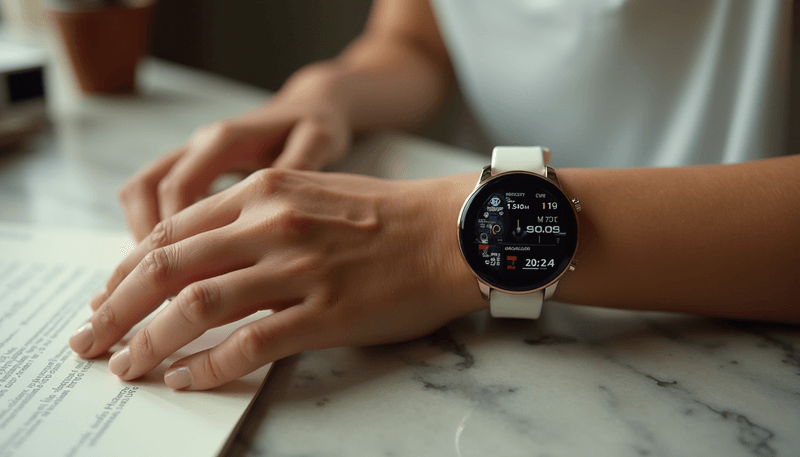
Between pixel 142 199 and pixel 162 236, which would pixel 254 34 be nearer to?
pixel 142 199

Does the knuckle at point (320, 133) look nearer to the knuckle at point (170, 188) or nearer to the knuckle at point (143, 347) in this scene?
the knuckle at point (170, 188)

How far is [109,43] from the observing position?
1207 millimetres

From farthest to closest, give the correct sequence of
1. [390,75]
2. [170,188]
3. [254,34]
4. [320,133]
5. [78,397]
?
[254,34], [390,75], [320,133], [170,188], [78,397]

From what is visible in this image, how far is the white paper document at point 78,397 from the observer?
0.41m

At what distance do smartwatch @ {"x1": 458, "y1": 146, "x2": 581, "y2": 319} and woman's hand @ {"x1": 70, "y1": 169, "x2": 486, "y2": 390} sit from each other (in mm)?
24

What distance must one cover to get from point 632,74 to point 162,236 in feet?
2.41

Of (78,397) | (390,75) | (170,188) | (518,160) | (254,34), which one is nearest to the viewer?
(78,397)

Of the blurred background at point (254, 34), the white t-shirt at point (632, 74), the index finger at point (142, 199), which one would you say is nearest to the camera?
the index finger at point (142, 199)

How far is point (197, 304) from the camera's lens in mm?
476

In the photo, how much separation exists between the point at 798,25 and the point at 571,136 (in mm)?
369

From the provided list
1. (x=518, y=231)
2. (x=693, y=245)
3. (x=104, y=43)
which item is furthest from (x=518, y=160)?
(x=104, y=43)

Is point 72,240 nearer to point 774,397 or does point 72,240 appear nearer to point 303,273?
point 303,273

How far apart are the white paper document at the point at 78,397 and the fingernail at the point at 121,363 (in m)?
0.01

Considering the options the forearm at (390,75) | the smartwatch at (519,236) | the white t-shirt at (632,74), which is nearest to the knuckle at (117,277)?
the smartwatch at (519,236)
